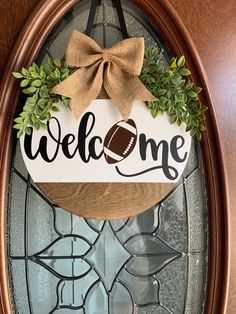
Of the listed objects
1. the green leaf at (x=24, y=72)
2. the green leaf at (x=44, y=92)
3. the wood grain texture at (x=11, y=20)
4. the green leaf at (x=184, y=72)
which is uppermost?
the wood grain texture at (x=11, y=20)

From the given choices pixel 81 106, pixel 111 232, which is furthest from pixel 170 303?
pixel 81 106

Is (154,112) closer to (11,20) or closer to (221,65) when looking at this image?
(221,65)

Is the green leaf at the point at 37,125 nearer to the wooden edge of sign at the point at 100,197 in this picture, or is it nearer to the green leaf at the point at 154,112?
the wooden edge of sign at the point at 100,197

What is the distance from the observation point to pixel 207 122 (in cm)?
87

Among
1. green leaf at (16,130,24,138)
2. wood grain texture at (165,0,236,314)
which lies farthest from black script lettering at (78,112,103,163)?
wood grain texture at (165,0,236,314)

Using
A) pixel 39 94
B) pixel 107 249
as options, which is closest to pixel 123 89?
pixel 39 94

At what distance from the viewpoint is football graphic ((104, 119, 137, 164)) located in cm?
83

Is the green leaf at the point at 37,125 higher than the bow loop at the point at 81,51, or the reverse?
the bow loop at the point at 81,51

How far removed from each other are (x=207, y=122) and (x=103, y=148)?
0.20 m

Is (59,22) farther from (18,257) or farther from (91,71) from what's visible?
(18,257)

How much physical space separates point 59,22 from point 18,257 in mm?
436

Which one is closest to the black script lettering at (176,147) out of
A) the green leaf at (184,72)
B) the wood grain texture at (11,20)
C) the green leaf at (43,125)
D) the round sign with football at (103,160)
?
the round sign with football at (103,160)

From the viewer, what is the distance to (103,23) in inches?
34.8

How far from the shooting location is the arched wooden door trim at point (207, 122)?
2.79ft
